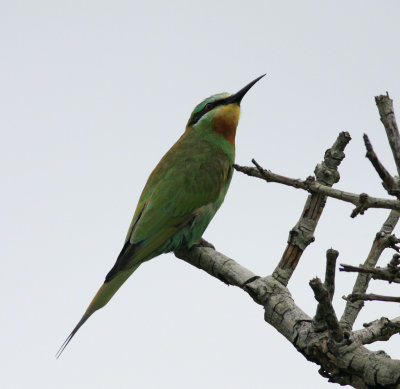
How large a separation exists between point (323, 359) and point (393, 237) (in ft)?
1.68

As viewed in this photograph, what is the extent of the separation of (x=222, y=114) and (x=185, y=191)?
967 mm

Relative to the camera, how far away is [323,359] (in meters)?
2.36

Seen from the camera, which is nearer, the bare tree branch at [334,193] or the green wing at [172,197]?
the bare tree branch at [334,193]

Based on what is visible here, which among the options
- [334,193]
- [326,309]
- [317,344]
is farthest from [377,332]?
[334,193]

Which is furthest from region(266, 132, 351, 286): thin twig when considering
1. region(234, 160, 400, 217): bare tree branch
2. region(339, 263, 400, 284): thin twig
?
region(339, 263, 400, 284): thin twig

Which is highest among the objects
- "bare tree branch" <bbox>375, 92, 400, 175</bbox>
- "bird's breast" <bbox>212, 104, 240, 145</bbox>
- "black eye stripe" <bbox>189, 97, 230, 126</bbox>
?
"black eye stripe" <bbox>189, 97, 230, 126</bbox>

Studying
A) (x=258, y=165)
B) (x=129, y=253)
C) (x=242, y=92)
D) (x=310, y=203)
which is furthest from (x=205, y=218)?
(x=258, y=165)

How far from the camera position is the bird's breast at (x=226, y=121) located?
5.51m

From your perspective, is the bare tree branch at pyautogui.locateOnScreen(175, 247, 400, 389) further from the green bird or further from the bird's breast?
the bird's breast

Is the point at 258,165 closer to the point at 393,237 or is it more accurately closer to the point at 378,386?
the point at 393,237

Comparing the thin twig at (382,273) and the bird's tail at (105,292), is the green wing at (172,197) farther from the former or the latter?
the thin twig at (382,273)

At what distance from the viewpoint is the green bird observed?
175 inches

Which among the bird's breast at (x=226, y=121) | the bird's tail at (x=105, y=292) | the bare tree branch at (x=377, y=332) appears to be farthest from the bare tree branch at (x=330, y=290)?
the bird's breast at (x=226, y=121)

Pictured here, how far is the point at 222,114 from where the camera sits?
5.54 meters
